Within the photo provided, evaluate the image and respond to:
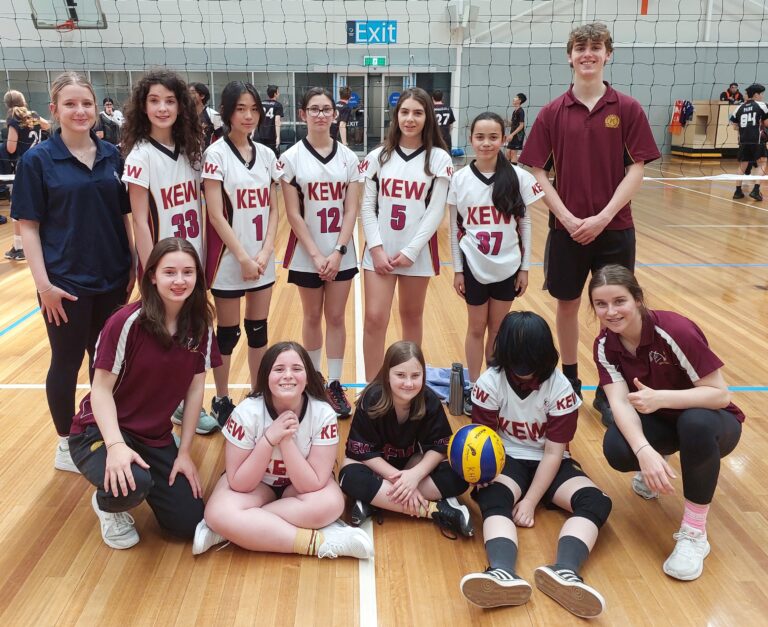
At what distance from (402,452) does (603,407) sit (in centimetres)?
113

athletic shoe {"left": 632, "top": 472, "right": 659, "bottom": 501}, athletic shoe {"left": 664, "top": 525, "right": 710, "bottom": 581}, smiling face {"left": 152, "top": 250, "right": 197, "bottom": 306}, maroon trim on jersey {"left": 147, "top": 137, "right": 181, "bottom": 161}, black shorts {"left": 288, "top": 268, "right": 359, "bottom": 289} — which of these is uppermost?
maroon trim on jersey {"left": 147, "top": 137, "right": 181, "bottom": 161}

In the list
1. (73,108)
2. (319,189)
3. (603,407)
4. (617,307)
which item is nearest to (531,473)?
(617,307)

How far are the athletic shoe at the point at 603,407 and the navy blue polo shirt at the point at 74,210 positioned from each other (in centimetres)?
211

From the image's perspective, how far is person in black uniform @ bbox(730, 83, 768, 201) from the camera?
30.2ft

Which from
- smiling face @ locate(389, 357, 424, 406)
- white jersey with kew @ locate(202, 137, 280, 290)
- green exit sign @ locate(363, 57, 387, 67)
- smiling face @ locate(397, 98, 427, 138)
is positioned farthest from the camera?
green exit sign @ locate(363, 57, 387, 67)

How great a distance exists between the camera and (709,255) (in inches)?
246

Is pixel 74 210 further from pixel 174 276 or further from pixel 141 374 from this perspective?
pixel 141 374

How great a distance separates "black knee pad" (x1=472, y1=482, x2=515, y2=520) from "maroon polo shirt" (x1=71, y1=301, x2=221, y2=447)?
3.51 feet

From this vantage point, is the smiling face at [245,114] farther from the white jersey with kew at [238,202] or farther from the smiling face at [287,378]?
the smiling face at [287,378]

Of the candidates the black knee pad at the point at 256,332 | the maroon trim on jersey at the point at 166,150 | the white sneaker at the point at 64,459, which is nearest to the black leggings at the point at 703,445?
the black knee pad at the point at 256,332

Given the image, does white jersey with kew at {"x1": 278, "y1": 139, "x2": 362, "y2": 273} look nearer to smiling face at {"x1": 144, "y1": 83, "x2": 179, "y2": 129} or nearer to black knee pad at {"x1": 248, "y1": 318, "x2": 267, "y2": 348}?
black knee pad at {"x1": 248, "y1": 318, "x2": 267, "y2": 348}

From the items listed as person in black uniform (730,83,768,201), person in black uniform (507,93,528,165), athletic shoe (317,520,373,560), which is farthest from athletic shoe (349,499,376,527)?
person in black uniform (507,93,528,165)

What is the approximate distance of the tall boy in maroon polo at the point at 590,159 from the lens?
282cm

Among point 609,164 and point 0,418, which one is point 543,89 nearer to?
point 609,164
